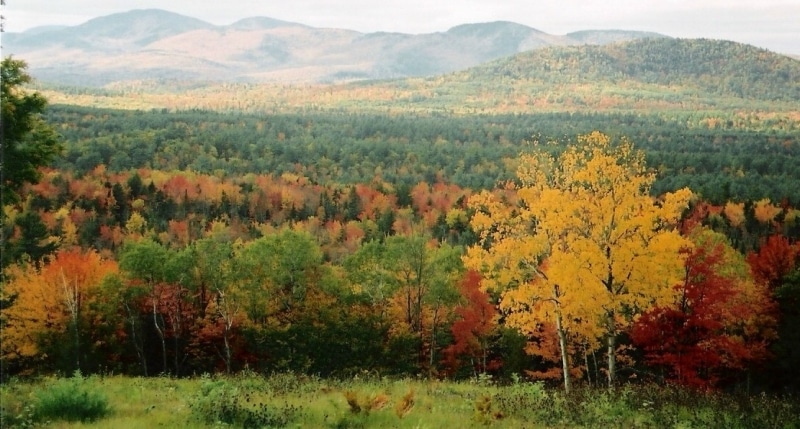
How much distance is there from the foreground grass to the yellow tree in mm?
8410

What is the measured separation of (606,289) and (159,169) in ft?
473

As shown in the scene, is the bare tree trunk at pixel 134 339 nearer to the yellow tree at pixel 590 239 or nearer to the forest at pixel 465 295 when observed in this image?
the forest at pixel 465 295

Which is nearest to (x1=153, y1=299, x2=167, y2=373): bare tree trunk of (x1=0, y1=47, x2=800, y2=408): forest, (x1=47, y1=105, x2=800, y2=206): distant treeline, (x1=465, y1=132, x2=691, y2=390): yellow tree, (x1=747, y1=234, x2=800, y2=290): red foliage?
(x1=0, y1=47, x2=800, y2=408): forest

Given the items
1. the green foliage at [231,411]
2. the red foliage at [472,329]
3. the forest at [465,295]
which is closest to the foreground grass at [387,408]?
the green foliage at [231,411]

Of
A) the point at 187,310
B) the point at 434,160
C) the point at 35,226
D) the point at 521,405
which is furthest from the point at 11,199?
the point at 434,160

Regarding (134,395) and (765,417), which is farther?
(134,395)

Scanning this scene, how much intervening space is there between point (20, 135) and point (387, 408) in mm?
14617

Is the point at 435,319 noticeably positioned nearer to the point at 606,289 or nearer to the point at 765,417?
the point at 606,289

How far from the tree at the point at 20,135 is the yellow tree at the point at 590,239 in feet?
50.5

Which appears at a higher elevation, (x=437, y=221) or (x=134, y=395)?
(x=134, y=395)

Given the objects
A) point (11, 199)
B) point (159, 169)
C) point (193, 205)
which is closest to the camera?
point (11, 199)

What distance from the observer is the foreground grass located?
457 inches

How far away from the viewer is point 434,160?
603 feet

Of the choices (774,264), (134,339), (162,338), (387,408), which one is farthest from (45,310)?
(774,264)
